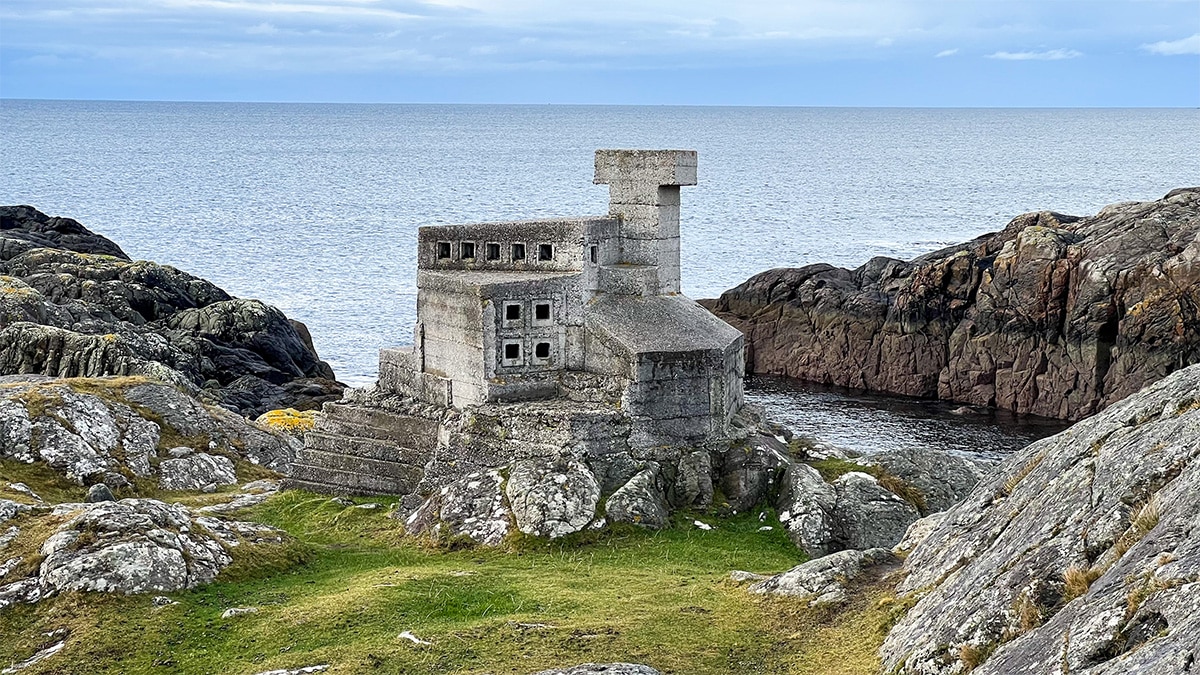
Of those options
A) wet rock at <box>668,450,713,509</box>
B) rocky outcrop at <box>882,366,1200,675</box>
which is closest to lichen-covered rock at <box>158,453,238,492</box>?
wet rock at <box>668,450,713,509</box>

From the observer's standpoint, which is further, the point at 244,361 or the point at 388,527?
the point at 244,361

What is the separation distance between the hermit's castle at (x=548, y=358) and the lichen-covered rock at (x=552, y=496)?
730mm

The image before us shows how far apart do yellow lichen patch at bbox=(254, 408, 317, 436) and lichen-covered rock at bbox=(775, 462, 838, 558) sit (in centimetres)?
1966

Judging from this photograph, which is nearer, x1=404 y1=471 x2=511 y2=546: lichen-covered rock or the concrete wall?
x1=404 y1=471 x2=511 y2=546: lichen-covered rock

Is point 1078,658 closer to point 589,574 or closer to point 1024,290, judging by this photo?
point 589,574

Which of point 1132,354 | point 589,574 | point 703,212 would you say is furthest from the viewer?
point 703,212

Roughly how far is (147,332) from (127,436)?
24913mm

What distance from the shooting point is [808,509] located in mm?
34750

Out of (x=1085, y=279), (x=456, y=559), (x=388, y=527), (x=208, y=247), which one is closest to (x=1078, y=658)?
(x=456, y=559)

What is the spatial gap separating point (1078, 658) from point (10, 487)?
28.4 m

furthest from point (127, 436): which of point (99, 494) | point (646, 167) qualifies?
point (646, 167)

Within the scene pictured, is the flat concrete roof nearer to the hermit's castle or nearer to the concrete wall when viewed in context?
the hermit's castle

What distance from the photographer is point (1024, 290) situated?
76625 millimetres

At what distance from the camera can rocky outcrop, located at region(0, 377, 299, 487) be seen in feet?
127
